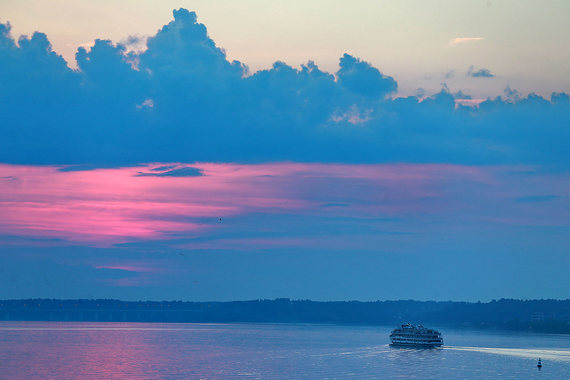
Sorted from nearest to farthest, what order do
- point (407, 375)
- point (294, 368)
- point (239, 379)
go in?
point (239, 379), point (407, 375), point (294, 368)

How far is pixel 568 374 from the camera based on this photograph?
472 feet

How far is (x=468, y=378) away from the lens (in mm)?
129375

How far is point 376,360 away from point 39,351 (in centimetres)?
8630

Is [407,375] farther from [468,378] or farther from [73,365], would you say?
[73,365]

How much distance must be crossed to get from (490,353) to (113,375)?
10451cm

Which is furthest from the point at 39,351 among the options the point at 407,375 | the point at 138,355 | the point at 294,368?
the point at 407,375

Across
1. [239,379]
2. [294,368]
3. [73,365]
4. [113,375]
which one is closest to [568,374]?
[294,368]

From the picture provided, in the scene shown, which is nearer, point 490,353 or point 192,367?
point 192,367

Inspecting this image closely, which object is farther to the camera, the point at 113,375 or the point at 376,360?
the point at 376,360

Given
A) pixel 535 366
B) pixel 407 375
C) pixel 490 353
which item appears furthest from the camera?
pixel 490 353

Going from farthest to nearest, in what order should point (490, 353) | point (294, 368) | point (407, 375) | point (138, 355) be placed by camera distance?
point (490, 353) < point (138, 355) < point (294, 368) < point (407, 375)

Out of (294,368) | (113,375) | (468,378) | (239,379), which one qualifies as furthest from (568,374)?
(113,375)

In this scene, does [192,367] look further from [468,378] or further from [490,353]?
[490,353]

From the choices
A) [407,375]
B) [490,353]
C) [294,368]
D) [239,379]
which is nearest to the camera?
[239,379]
